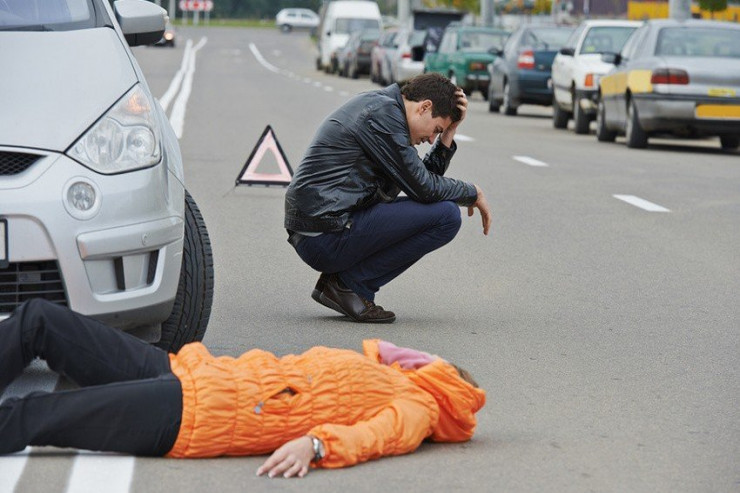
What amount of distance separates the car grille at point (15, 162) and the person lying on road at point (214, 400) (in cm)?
74

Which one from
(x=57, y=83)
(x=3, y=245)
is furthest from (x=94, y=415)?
(x=57, y=83)

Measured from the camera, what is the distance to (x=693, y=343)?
7547 millimetres

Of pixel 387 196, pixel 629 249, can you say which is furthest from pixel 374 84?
pixel 387 196

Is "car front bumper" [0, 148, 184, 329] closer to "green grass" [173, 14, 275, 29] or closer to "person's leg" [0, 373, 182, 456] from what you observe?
"person's leg" [0, 373, 182, 456]

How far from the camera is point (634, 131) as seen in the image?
20.7m

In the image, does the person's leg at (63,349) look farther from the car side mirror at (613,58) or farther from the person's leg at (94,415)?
the car side mirror at (613,58)

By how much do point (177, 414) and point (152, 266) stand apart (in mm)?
1187

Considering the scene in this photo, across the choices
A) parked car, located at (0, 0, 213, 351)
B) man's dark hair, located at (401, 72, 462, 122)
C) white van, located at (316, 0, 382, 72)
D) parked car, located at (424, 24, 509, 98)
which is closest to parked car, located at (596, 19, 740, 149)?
man's dark hair, located at (401, 72, 462, 122)

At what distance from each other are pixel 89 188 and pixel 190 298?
2.87 ft

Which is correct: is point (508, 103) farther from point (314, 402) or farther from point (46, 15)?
point (314, 402)

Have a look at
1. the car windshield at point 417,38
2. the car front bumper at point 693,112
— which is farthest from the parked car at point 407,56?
the car front bumper at point 693,112

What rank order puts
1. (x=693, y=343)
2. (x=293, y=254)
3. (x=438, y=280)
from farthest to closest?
(x=293, y=254)
(x=438, y=280)
(x=693, y=343)

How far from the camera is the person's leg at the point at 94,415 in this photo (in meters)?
4.75

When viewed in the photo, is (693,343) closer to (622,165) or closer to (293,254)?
(293,254)
